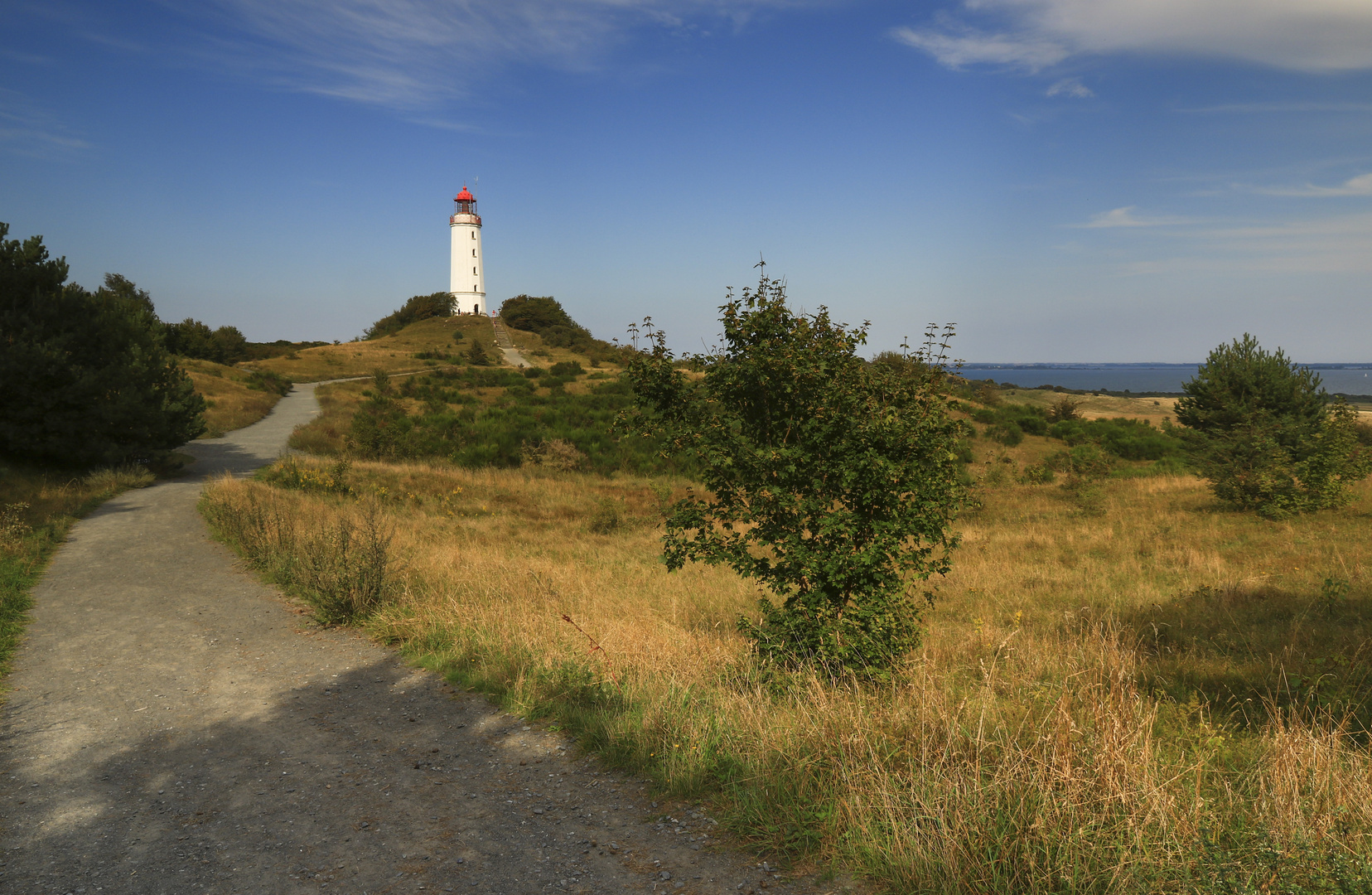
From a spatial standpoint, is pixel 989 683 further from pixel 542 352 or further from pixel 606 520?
pixel 542 352

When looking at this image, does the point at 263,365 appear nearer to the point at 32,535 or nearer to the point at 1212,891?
the point at 32,535

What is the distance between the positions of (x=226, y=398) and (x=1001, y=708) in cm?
3889

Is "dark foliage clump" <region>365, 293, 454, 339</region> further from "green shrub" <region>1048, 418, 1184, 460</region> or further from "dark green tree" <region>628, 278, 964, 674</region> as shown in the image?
"dark green tree" <region>628, 278, 964, 674</region>

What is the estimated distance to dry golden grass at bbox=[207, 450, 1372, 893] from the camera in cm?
300

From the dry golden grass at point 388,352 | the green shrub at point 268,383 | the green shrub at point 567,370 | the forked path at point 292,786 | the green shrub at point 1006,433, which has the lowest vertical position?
the forked path at point 292,786

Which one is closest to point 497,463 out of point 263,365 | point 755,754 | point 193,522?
point 193,522

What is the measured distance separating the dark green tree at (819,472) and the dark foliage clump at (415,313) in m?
77.3

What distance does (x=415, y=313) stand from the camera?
8225cm

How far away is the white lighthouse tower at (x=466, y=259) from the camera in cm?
7919

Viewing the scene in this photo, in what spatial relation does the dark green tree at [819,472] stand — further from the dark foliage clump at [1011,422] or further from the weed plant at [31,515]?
the dark foliage clump at [1011,422]

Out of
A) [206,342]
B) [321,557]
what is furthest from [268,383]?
[321,557]

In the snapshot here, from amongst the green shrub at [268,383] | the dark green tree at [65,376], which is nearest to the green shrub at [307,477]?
the dark green tree at [65,376]

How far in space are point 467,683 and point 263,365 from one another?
55153mm

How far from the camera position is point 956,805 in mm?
3246
